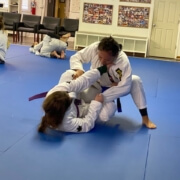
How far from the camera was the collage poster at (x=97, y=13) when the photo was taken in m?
10.5

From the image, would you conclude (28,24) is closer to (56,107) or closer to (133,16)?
(133,16)

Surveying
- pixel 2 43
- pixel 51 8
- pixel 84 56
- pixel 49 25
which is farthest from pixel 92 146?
pixel 51 8

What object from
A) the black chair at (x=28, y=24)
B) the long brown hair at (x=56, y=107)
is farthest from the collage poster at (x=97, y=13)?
the long brown hair at (x=56, y=107)

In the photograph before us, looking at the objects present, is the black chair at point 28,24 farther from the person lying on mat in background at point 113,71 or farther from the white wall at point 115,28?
the person lying on mat in background at point 113,71

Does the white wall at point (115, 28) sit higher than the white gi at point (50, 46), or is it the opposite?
the white wall at point (115, 28)

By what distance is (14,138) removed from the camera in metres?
2.85

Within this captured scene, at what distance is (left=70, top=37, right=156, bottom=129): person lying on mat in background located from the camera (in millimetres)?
3182

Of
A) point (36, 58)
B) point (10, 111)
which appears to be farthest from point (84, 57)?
point (36, 58)

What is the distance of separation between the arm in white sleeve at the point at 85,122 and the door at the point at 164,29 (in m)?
7.67

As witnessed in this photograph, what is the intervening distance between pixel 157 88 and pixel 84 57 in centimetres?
229

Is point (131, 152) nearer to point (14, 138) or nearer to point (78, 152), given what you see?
point (78, 152)

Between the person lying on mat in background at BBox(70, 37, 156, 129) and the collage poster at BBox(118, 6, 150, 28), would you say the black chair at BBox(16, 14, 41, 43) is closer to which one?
the collage poster at BBox(118, 6, 150, 28)

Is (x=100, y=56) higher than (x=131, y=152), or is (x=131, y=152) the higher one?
(x=100, y=56)

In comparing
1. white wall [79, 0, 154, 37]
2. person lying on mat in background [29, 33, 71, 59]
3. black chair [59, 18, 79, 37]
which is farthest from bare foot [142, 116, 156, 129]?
black chair [59, 18, 79, 37]
